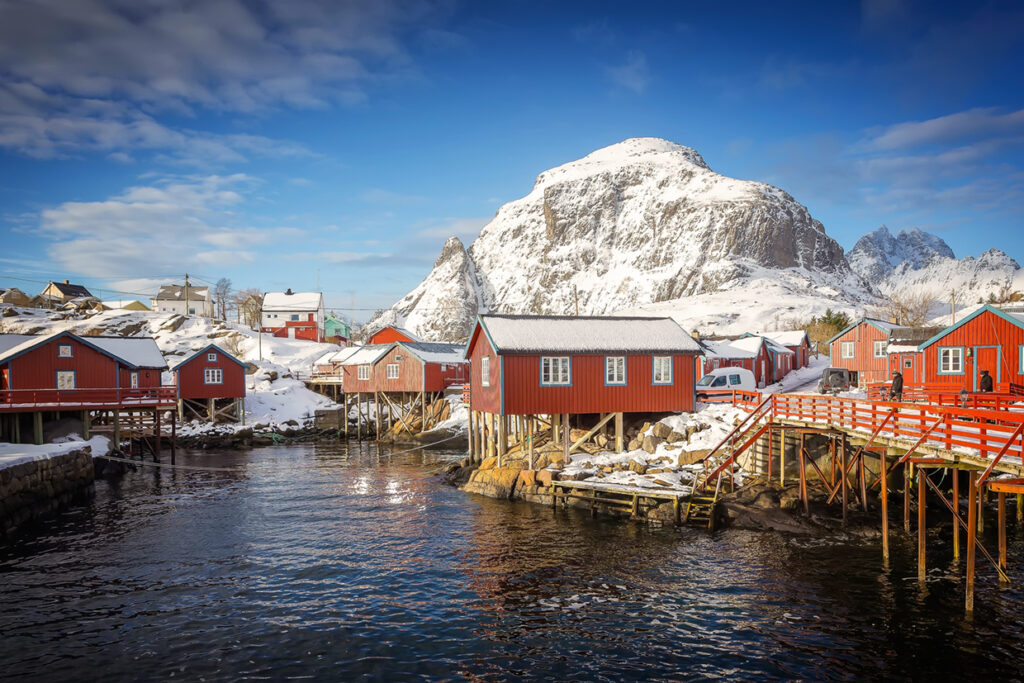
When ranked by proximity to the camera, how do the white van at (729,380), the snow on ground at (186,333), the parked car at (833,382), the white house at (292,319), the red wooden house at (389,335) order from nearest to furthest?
the parked car at (833,382) < the white van at (729,380) < the snow on ground at (186,333) < the red wooden house at (389,335) < the white house at (292,319)

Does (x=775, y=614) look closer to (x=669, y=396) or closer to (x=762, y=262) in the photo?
(x=669, y=396)

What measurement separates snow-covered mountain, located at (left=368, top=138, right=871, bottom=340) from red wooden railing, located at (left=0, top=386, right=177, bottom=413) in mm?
107658

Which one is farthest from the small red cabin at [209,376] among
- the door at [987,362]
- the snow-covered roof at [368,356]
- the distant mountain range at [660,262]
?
the distant mountain range at [660,262]

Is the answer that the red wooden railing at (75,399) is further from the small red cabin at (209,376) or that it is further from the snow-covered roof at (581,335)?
the snow-covered roof at (581,335)

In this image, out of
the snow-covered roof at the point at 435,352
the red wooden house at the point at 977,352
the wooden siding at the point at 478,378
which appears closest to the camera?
the red wooden house at the point at 977,352

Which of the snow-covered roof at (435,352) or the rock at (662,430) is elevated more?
the snow-covered roof at (435,352)

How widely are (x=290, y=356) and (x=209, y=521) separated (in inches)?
2688

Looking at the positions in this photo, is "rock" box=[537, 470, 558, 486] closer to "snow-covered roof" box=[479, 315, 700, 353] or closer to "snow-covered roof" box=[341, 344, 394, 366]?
"snow-covered roof" box=[479, 315, 700, 353]

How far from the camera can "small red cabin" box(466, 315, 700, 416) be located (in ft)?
106

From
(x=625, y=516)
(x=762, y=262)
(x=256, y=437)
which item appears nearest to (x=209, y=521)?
(x=625, y=516)

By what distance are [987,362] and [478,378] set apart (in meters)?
26.1

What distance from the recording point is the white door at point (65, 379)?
44156 millimetres

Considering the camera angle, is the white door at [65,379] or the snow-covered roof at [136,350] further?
the snow-covered roof at [136,350]

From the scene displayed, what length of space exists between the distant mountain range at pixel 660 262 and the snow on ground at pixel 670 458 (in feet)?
276
